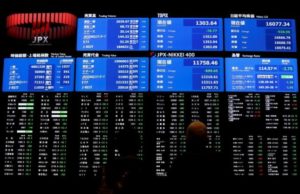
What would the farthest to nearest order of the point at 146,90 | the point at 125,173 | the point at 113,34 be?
the point at 113,34, the point at 146,90, the point at 125,173

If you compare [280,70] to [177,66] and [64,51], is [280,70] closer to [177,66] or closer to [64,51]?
[177,66]

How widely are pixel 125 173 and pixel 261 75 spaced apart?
8.22 feet

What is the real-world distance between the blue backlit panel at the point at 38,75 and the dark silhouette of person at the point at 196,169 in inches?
83.6

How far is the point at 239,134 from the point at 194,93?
715 mm

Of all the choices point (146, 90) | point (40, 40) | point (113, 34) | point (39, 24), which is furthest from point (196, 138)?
point (39, 24)

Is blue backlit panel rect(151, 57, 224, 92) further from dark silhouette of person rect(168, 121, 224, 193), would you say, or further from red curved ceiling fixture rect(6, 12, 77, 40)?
dark silhouette of person rect(168, 121, 224, 193)

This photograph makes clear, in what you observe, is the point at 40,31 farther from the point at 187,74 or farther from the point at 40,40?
the point at 187,74

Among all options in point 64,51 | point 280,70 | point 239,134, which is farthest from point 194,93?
point 64,51

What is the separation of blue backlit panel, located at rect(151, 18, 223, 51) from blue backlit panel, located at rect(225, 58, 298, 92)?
33 centimetres

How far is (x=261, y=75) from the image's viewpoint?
503cm

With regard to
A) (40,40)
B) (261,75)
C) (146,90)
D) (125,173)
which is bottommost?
(125,173)

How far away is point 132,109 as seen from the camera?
498 cm

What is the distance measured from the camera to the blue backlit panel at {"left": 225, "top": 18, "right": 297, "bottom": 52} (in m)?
5.09

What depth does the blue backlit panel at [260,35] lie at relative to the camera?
5.09m
